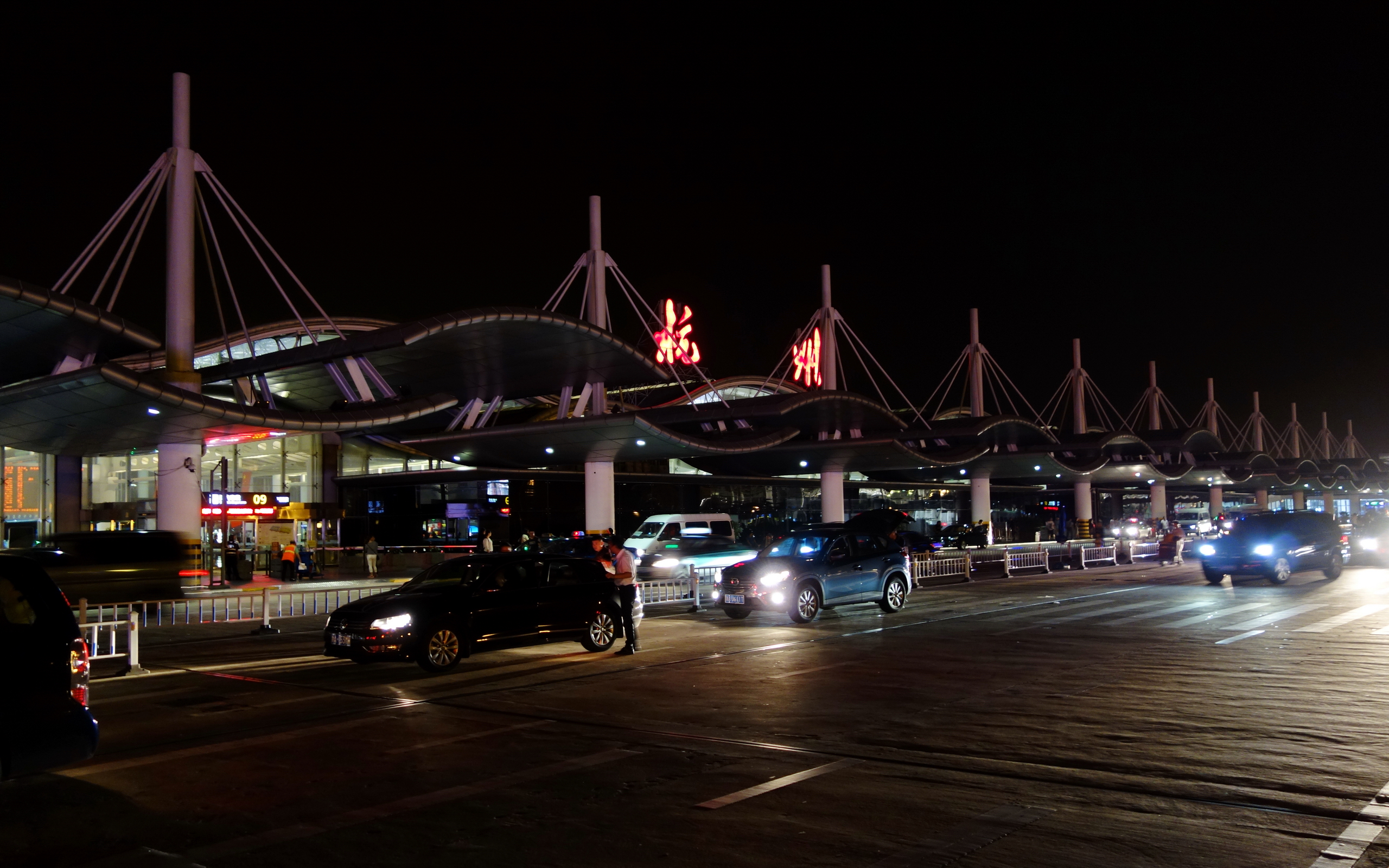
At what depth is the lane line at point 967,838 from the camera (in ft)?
19.2

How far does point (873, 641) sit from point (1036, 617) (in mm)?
4893

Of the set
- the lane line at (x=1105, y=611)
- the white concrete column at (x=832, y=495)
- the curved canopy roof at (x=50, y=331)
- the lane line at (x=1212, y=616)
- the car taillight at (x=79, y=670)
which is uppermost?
the curved canopy roof at (x=50, y=331)

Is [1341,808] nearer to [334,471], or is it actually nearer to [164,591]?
[164,591]

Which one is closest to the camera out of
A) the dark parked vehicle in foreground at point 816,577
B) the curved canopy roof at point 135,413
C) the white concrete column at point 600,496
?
the dark parked vehicle in foreground at point 816,577

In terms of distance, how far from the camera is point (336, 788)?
7.69 m

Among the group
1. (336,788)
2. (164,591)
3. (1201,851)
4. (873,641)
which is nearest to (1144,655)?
(873,641)

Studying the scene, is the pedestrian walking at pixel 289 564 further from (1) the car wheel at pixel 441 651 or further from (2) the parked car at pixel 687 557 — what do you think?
(1) the car wheel at pixel 441 651

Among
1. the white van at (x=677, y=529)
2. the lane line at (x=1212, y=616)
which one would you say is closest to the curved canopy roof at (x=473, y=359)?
the white van at (x=677, y=529)

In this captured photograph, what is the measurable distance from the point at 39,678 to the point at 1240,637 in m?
15.2

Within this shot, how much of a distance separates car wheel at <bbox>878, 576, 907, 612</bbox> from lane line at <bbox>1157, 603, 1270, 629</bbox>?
4.97 meters

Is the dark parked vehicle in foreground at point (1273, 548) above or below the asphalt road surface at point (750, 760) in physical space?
above

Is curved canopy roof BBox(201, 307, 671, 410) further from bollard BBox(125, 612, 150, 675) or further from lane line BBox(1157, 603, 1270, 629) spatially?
lane line BBox(1157, 603, 1270, 629)

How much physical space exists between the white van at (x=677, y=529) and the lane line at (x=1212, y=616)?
14268 mm

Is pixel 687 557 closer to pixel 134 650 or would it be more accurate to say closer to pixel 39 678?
pixel 134 650
